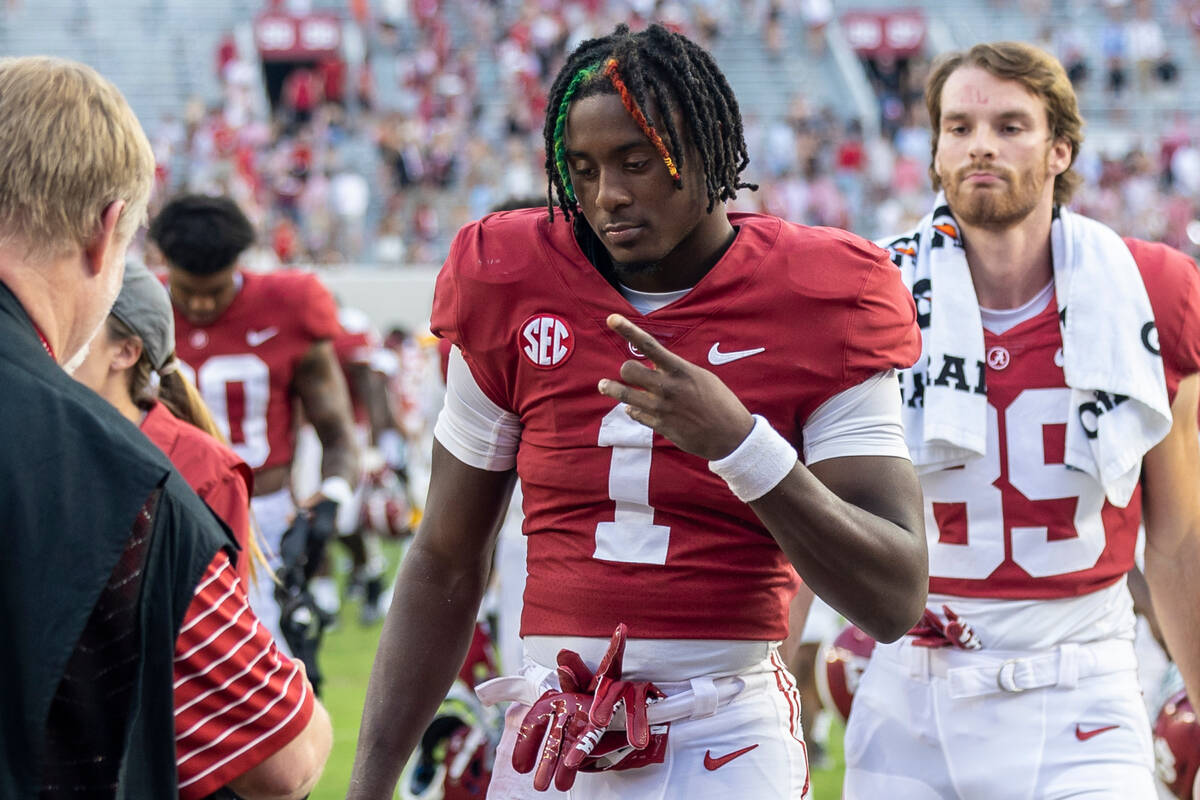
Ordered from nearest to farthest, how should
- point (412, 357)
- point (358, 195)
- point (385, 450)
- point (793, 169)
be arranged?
point (385, 450) → point (412, 357) → point (358, 195) → point (793, 169)

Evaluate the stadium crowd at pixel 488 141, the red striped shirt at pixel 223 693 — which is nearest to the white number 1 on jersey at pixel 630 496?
the red striped shirt at pixel 223 693

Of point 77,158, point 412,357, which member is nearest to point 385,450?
point 412,357

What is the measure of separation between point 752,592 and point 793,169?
22.0 metres

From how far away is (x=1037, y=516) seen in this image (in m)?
3.33

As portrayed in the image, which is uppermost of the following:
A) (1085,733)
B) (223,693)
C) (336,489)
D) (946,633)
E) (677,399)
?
(677,399)

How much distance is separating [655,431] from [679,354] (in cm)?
16

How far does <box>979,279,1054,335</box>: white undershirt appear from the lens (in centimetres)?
348

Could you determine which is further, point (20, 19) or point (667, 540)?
point (20, 19)

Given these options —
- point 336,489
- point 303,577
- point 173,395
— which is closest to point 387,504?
point 336,489

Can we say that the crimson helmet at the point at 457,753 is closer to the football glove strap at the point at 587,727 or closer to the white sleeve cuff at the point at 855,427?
the football glove strap at the point at 587,727

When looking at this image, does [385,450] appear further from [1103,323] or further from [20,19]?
[20,19]

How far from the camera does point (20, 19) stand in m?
25.9

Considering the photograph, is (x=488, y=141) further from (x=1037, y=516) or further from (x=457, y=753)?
(x=1037, y=516)

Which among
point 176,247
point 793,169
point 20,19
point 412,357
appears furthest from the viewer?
point 20,19
